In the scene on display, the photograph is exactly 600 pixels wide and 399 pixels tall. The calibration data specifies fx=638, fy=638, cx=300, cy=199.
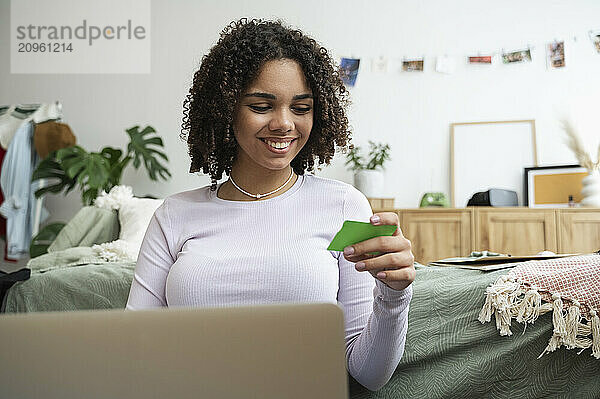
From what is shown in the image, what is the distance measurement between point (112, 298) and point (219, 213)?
2.81ft

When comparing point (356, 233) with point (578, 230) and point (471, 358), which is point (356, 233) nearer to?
point (471, 358)

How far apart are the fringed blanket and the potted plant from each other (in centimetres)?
244

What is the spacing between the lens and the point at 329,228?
115 cm

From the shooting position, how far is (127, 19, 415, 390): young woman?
3.54 feet

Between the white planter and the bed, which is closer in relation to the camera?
the bed

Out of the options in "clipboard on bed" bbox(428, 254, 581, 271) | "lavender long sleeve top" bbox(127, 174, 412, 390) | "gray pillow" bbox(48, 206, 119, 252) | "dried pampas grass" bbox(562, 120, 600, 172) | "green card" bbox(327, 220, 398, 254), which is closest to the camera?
"green card" bbox(327, 220, 398, 254)

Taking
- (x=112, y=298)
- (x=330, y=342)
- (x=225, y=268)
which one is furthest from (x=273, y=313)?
(x=112, y=298)

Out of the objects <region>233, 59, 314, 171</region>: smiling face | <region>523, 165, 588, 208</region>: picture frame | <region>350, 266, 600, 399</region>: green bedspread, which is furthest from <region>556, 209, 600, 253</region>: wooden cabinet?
<region>233, 59, 314, 171</region>: smiling face

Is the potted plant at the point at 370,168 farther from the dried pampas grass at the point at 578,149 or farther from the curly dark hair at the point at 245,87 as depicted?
the curly dark hair at the point at 245,87

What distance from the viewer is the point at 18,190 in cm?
398

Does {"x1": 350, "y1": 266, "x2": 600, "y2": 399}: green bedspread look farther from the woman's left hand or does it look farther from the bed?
the woman's left hand

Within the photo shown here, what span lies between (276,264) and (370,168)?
9.45 ft

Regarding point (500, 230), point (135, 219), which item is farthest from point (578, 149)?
point (135, 219)

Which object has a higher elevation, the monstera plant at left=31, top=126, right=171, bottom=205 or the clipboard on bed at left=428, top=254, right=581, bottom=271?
the monstera plant at left=31, top=126, right=171, bottom=205
